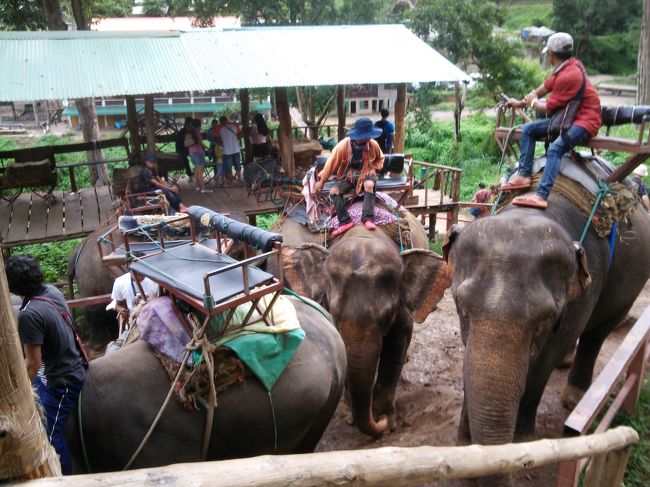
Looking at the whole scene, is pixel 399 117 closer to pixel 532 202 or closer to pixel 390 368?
pixel 390 368

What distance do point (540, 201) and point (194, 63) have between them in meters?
7.13

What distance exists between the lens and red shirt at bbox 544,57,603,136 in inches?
176

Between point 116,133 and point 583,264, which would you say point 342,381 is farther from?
point 116,133

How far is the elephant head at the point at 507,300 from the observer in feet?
10.7

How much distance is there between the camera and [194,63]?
942 cm

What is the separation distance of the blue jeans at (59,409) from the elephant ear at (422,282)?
2968mm

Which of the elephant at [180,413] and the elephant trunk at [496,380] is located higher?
the elephant trunk at [496,380]

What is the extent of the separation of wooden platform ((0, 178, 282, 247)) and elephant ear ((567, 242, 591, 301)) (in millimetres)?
5997

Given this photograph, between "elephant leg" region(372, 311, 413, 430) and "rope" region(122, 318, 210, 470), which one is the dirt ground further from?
"rope" region(122, 318, 210, 470)

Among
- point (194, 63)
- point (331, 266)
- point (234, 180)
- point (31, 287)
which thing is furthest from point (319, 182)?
point (234, 180)

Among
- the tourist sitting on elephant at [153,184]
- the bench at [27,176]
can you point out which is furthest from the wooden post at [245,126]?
the bench at [27,176]

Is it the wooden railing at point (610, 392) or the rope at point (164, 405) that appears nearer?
the wooden railing at point (610, 392)

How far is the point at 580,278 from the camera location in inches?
148

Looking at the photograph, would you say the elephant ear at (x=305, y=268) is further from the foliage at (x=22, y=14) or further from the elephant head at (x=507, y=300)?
the foliage at (x=22, y=14)
